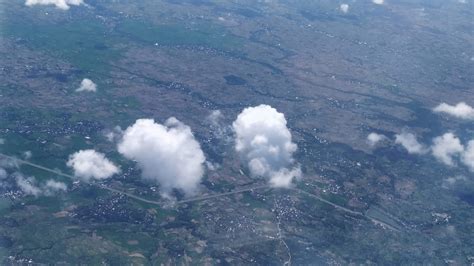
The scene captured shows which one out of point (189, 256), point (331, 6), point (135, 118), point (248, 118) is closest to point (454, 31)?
point (331, 6)

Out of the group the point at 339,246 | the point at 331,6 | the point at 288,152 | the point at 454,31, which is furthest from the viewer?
the point at 331,6

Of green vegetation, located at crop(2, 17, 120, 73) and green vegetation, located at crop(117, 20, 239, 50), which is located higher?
green vegetation, located at crop(117, 20, 239, 50)

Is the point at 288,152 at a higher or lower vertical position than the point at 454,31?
lower

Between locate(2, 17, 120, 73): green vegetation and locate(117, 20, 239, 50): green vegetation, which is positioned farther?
locate(117, 20, 239, 50): green vegetation

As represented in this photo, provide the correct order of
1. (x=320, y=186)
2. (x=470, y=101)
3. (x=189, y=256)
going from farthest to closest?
(x=470, y=101)
(x=320, y=186)
(x=189, y=256)

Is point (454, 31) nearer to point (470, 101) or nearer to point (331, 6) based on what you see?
point (331, 6)

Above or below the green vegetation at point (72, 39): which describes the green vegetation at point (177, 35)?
above

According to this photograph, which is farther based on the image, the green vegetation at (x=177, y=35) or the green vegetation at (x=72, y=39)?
the green vegetation at (x=177, y=35)

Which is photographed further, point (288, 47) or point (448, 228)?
point (288, 47)

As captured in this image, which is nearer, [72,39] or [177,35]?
[72,39]

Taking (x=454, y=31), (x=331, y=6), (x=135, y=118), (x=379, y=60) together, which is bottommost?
(x=135, y=118)

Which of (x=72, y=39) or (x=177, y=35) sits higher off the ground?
(x=177, y=35)
